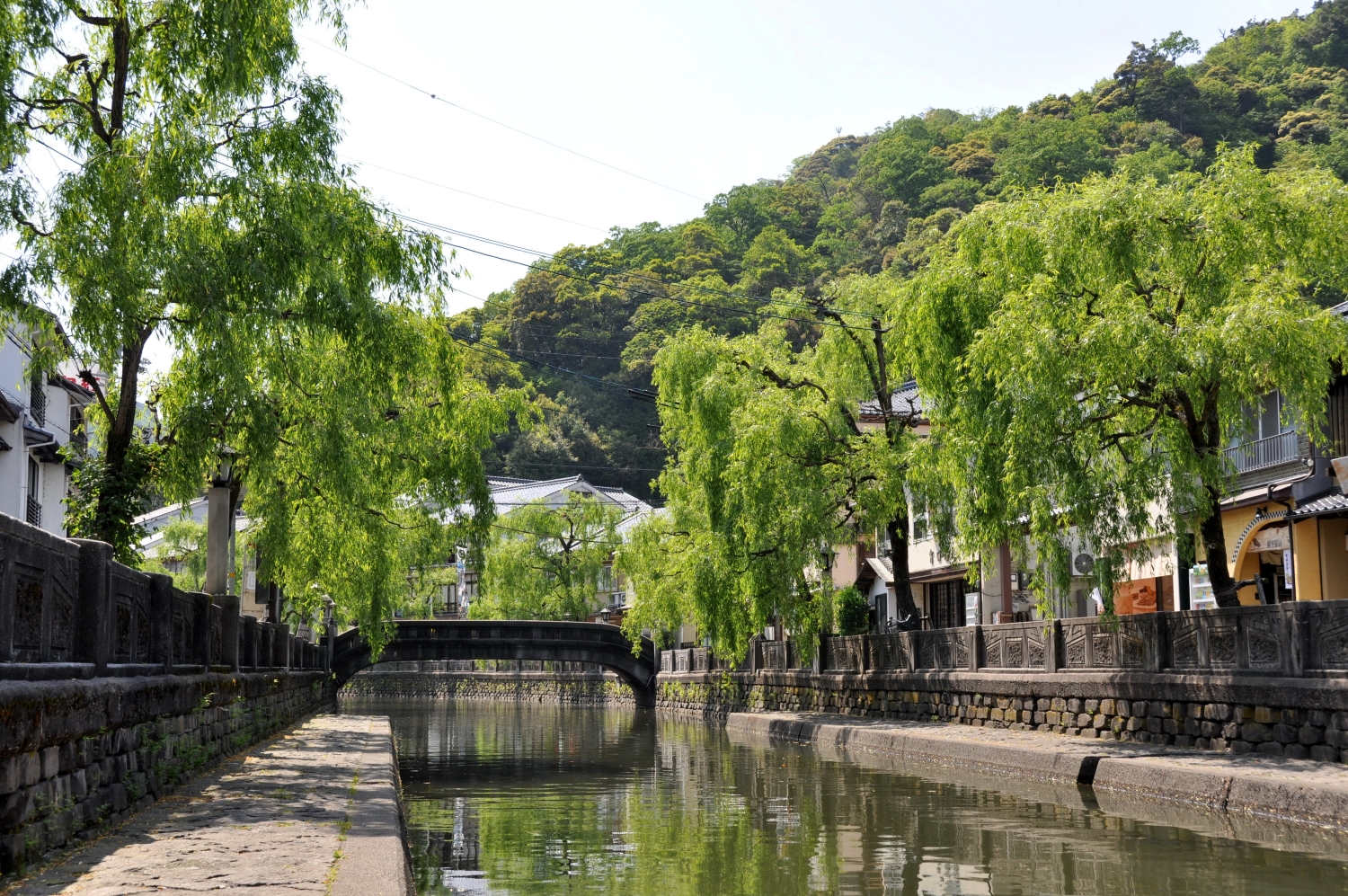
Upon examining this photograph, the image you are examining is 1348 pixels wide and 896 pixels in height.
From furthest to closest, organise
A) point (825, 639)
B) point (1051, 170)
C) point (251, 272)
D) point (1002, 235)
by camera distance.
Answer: point (1051, 170) < point (825, 639) < point (1002, 235) < point (251, 272)

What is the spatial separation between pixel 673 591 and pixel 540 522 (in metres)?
20.0

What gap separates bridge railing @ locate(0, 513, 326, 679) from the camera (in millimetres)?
7430

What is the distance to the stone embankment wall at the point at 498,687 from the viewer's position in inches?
2594

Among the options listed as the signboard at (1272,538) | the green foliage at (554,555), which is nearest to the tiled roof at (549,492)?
the green foliage at (554,555)

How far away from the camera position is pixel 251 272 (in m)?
13.1

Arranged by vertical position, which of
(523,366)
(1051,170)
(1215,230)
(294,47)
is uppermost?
(1051,170)

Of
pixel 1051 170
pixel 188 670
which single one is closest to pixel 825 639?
pixel 188 670

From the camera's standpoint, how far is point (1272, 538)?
22.8m

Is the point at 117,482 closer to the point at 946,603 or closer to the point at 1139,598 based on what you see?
the point at 1139,598

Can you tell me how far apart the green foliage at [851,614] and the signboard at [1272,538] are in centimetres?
1434

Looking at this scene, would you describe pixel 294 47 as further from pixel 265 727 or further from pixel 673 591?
pixel 673 591

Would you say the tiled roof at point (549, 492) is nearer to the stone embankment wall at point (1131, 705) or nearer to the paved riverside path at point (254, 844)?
the stone embankment wall at point (1131, 705)

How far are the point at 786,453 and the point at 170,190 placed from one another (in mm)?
14359

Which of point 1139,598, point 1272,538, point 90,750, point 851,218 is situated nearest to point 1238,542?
point 1272,538
